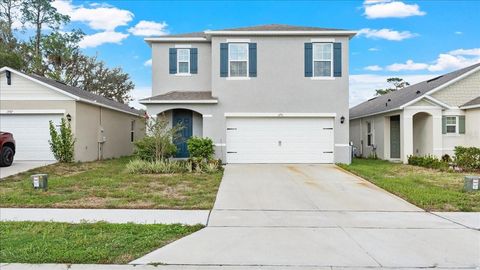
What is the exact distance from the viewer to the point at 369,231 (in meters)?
6.55

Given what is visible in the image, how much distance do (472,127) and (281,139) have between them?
30.2 feet

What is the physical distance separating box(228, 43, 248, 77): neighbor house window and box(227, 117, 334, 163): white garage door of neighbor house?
209 centimetres

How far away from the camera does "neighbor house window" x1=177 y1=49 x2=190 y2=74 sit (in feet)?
63.1

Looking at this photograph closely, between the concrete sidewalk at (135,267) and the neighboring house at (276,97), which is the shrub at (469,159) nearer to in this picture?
the neighboring house at (276,97)

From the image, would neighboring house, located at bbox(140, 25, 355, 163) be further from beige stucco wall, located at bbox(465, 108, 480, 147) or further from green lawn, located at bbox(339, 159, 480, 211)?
beige stucco wall, located at bbox(465, 108, 480, 147)

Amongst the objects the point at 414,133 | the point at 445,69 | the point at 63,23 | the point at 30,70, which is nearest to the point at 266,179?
the point at 414,133

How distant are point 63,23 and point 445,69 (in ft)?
108

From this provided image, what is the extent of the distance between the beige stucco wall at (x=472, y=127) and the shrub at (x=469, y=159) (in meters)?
2.63

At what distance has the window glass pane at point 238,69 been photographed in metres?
17.8

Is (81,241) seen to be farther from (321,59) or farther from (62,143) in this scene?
(321,59)

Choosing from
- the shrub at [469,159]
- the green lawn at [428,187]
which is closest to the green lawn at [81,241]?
the green lawn at [428,187]

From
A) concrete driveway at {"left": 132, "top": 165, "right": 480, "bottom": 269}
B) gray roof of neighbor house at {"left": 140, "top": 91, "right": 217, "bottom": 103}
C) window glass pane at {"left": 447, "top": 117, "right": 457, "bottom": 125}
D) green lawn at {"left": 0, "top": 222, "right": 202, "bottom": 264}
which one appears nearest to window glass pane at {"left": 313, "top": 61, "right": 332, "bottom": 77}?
gray roof of neighbor house at {"left": 140, "top": 91, "right": 217, "bottom": 103}

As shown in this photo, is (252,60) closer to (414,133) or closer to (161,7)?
(161,7)

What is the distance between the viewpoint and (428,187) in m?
11.1
